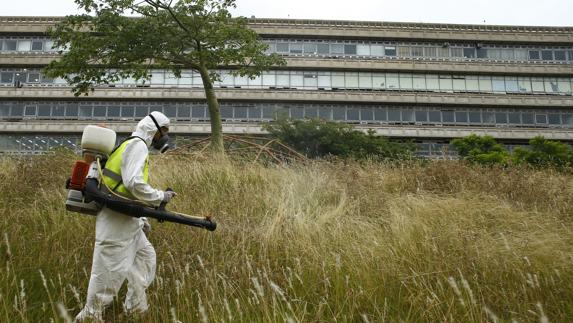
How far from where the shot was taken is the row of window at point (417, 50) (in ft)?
156

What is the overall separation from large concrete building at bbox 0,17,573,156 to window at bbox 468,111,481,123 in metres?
0.10

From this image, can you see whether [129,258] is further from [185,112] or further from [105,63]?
[185,112]

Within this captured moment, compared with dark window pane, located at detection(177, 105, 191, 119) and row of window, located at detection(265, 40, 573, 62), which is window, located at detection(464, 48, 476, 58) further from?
dark window pane, located at detection(177, 105, 191, 119)

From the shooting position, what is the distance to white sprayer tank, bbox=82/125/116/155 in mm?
4266

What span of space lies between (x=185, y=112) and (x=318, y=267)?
41924 millimetres

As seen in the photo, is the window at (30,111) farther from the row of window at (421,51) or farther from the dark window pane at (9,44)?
the row of window at (421,51)

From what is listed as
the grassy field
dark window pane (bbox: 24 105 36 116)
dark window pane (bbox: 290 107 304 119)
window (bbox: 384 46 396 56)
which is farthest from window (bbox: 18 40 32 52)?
the grassy field

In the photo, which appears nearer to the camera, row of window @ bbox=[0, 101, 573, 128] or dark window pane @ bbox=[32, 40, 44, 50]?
row of window @ bbox=[0, 101, 573, 128]

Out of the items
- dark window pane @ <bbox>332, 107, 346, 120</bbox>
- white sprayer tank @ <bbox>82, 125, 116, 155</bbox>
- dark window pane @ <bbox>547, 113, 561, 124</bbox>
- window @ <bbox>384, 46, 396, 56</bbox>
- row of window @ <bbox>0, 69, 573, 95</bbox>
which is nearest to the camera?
white sprayer tank @ <bbox>82, 125, 116, 155</bbox>

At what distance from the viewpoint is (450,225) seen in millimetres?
5918

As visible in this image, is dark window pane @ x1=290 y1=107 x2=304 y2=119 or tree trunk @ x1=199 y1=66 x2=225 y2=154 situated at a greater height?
dark window pane @ x1=290 y1=107 x2=304 y2=119

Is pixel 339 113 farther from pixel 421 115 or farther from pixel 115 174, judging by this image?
pixel 115 174

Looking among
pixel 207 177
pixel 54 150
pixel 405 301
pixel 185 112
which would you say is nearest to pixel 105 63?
pixel 54 150

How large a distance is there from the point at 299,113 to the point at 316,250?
133 ft
